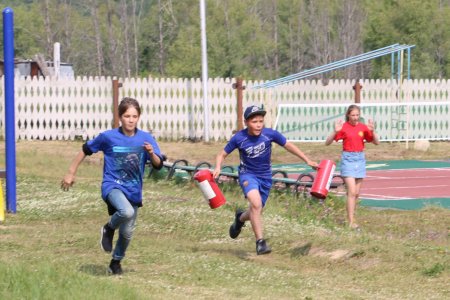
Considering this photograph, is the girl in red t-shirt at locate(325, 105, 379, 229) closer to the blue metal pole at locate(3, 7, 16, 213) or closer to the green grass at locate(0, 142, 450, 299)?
the green grass at locate(0, 142, 450, 299)

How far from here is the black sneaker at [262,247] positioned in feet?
39.3

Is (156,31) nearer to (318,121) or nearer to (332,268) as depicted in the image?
(318,121)

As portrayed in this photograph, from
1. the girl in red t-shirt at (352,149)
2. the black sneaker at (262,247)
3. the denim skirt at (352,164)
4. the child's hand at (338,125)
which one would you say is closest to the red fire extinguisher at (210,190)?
the black sneaker at (262,247)

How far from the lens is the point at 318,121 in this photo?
33531mm

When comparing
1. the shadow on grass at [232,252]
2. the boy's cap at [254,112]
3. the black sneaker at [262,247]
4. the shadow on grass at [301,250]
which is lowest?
the shadow on grass at [232,252]

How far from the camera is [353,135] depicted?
14930 millimetres

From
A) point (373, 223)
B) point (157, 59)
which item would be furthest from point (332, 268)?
point (157, 59)

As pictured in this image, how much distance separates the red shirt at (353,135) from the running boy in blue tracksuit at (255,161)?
260 cm

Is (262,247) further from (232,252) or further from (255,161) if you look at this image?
(255,161)

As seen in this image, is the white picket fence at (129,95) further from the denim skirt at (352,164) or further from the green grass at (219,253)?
the denim skirt at (352,164)

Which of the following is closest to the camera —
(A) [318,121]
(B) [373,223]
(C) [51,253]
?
(C) [51,253]

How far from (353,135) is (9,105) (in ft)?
16.0

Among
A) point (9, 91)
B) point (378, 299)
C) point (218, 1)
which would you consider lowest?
point (378, 299)

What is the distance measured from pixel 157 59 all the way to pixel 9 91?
203 ft
